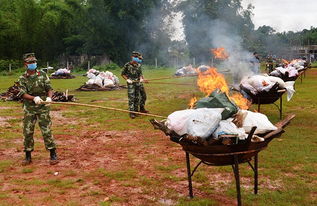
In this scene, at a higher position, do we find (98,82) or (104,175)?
→ (98,82)

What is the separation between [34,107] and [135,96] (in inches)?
202

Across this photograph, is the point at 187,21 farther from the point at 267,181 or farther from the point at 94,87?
the point at 267,181

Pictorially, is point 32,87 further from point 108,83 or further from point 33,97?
point 108,83

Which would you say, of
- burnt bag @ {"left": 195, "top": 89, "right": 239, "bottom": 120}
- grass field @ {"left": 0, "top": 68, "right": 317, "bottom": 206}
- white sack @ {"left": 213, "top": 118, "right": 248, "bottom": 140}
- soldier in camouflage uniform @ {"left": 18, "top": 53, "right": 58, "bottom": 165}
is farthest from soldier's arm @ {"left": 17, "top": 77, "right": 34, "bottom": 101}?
white sack @ {"left": 213, "top": 118, "right": 248, "bottom": 140}

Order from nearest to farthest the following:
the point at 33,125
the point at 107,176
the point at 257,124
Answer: the point at 257,124, the point at 107,176, the point at 33,125

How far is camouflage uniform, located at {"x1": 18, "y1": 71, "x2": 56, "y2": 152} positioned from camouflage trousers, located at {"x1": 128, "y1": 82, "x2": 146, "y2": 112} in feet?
15.2

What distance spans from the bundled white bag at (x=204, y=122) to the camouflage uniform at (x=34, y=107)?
3.55m

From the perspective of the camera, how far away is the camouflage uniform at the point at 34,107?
653cm

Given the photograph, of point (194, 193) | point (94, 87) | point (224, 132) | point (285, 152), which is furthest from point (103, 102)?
point (224, 132)

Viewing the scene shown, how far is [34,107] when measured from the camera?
6.54 m

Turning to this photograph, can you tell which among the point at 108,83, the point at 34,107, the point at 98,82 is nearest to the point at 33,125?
the point at 34,107

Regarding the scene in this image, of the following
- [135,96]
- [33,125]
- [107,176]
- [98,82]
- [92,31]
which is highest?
[92,31]

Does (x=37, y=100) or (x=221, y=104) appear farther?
(x=37, y=100)

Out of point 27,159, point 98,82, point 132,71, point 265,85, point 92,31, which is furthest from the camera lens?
point 92,31
